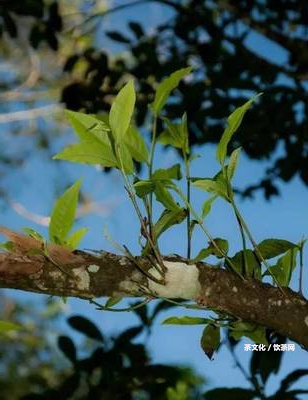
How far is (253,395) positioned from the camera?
1375 millimetres

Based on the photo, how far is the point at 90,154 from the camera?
0.84 metres

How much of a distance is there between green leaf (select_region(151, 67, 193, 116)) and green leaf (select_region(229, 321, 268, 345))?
0.35 meters

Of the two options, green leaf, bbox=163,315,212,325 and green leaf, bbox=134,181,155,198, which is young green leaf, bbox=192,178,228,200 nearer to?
green leaf, bbox=134,181,155,198

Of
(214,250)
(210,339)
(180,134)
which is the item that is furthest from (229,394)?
(180,134)

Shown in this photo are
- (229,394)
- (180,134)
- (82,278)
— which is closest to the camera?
(82,278)

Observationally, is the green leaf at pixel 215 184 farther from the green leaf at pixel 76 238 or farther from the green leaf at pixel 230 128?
the green leaf at pixel 76 238

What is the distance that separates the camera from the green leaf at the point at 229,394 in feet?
4.42

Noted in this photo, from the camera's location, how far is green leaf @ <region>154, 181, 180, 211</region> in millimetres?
850

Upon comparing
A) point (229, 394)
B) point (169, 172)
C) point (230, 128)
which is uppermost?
point (230, 128)

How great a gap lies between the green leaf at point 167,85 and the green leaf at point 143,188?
0.14 m

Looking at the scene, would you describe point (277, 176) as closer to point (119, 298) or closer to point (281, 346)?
point (281, 346)

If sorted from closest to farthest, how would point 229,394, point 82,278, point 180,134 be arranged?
point 82,278 < point 180,134 < point 229,394

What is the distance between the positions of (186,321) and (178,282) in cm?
9

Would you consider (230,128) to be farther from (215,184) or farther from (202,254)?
(202,254)
